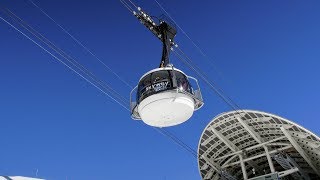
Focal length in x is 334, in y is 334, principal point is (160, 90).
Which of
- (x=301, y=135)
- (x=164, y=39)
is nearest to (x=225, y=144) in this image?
(x=301, y=135)

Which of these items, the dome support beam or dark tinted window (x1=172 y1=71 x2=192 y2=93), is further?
the dome support beam

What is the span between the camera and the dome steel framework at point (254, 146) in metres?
28.5

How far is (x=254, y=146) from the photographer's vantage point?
31.1 meters

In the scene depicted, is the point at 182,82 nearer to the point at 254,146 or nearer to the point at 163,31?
the point at 163,31

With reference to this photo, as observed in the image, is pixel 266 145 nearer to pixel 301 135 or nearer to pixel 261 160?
pixel 301 135

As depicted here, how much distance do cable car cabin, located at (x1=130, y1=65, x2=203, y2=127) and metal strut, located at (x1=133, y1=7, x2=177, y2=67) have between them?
0.61 m

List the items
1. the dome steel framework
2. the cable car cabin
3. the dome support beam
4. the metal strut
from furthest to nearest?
the dome steel framework, the dome support beam, the metal strut, the cable car cabin

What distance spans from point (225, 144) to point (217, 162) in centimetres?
296

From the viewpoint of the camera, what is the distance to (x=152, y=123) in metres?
11.2

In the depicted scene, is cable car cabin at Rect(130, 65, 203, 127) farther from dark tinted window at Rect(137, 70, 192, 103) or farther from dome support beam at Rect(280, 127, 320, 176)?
A: dome support beam at Rect(280, 127, 320, 176)

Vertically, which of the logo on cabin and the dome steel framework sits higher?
the dome steel framework

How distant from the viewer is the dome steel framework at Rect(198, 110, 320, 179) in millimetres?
28480

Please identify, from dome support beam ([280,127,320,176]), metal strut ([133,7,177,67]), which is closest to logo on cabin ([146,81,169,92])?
metal strut ([133,7,177,67])

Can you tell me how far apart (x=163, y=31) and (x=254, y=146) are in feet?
70.2
